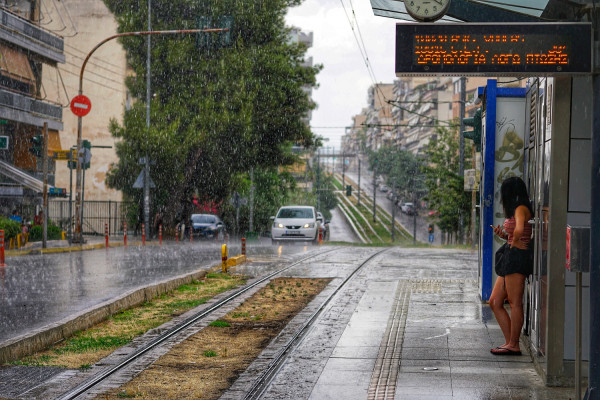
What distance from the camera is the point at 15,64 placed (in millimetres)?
35562

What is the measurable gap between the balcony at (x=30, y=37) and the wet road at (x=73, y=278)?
39.6 ft

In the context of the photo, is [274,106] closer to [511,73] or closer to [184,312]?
[184,312]

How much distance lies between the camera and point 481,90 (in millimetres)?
12250

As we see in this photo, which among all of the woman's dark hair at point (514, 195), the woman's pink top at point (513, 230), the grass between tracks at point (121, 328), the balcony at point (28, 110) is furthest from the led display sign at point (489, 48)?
the balcony at point (28, 110)

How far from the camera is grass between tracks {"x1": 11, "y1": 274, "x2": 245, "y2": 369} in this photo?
8.50 meters

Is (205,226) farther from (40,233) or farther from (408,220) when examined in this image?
(408,220)

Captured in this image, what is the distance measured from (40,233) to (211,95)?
1193 centimetres

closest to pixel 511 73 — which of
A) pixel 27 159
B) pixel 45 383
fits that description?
pixel 45 383

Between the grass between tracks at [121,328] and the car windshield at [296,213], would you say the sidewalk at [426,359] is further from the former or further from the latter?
the car windshield at [296,213]

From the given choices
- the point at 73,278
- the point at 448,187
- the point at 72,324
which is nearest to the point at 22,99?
the point at 73,278

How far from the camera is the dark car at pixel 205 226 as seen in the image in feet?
146

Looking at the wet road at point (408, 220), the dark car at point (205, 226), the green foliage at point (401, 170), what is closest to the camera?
the dark car at point (205, 226)

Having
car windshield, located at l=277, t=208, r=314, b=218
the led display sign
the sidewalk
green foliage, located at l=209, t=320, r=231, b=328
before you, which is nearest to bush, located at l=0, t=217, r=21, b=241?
car windshield, located at l=277, t=208, r=314, b=218

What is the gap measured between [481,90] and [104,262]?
1242 cm
